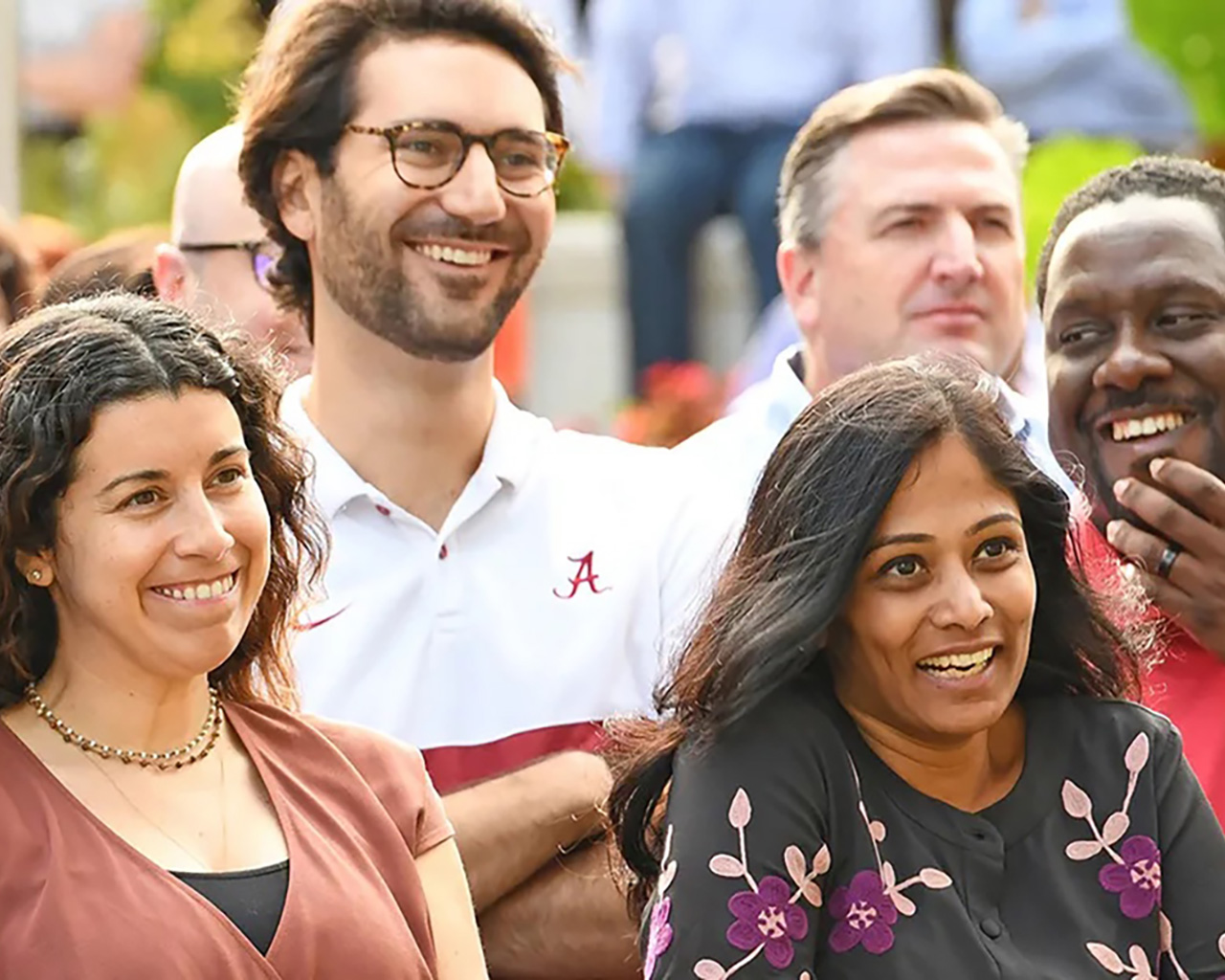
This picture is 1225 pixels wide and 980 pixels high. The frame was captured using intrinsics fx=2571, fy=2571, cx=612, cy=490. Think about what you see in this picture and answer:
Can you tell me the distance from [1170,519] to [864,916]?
1.05 meters

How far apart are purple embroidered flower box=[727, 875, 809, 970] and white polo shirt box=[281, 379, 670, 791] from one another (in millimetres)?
881

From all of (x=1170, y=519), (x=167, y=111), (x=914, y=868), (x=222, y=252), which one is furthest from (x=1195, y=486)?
(x=167, y=111)

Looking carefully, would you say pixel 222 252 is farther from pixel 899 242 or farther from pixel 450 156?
pixel 899 242

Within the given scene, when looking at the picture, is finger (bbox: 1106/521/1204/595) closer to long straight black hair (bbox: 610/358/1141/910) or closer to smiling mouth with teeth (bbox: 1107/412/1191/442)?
smiling mouth with teeth (bbox: 1107/412/1191/442)

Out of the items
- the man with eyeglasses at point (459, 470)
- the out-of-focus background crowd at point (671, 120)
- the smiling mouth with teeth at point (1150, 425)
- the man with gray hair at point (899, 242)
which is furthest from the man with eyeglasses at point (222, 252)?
the out-of-focus background crowd at point (671, 120)

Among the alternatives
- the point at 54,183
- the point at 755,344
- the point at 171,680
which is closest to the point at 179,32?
the point at 54,183

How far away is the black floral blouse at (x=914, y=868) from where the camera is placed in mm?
2930

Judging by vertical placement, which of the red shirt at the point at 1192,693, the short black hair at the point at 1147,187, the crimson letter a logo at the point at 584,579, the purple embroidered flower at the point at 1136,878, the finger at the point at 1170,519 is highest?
the short black hair at the point at 1147,187

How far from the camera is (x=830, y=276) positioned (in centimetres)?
476

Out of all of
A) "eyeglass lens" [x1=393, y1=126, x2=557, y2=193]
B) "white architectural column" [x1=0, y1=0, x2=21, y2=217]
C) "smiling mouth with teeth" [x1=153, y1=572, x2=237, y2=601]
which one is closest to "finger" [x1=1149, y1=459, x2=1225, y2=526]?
"eyeglass lens" [x1=393, y1=126, x2=557, y2=193]

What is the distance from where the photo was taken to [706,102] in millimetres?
7285

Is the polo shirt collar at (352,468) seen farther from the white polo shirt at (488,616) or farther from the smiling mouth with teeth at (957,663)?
the smiling mouth with teeth at (957,663)

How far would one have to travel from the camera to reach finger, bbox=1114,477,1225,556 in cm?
372

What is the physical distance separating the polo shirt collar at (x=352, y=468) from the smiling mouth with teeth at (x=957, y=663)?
3.54ft
